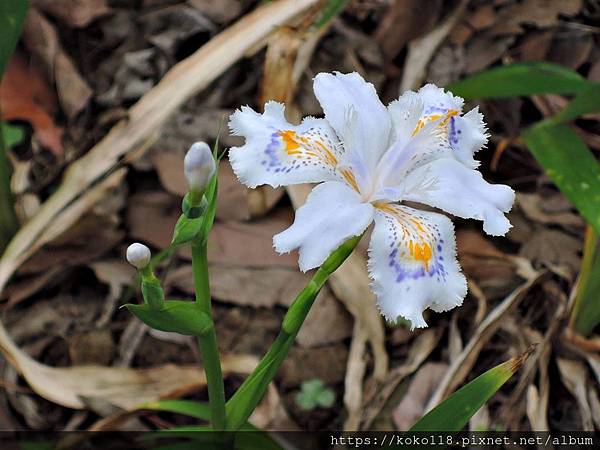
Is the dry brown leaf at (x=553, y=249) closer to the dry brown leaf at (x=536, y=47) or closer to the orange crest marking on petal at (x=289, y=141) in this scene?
the dry brown leaf at (x=536, y=47)

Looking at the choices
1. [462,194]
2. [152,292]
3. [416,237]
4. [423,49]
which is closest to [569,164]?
[423,49]

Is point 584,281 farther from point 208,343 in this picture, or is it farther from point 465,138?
point 208,343

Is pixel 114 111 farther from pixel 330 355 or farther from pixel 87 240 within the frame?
pixel 330 355

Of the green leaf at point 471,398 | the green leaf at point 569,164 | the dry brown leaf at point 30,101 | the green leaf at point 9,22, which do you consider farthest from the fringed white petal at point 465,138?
the dry brown leaf at point 30,101

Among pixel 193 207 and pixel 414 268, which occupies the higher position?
pixel 193 207

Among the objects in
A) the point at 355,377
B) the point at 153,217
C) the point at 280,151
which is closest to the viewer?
the point at 280,151

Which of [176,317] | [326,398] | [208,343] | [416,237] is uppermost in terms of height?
[416,237]
